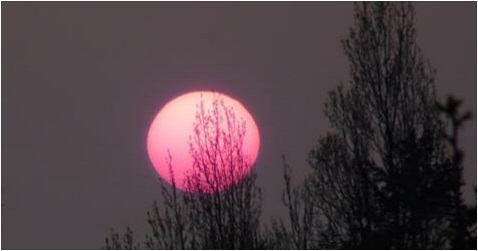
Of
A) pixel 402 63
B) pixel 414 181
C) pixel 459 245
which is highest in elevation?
pixel 402 63

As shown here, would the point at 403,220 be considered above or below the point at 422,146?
below

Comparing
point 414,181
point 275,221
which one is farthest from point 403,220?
point 275,221

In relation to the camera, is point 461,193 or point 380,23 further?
point 380,23

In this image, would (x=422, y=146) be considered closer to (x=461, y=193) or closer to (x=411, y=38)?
(x=461, y=193)

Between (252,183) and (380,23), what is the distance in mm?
Result: 4392

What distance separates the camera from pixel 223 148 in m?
17.6

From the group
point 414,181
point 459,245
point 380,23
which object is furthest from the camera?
point 380,23

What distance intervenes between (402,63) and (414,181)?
2.32 meters

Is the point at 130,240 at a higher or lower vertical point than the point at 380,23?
lower

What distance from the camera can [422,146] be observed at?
60.8 feet

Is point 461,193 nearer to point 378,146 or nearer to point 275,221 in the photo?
point 378,146

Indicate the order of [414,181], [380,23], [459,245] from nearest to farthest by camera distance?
[459,245] < [414,181] < [380,23]

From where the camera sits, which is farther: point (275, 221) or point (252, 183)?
point (275, 221)

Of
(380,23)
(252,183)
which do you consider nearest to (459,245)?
(252,183)
